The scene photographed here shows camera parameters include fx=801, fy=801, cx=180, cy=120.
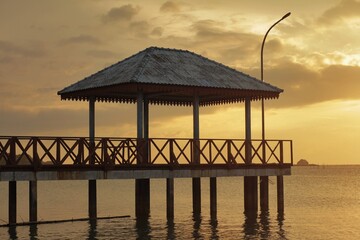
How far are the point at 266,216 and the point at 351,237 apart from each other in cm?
616

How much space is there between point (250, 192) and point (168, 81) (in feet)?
33.3

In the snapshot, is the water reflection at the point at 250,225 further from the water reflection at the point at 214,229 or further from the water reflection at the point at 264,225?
the water reflection at the point at 214,229

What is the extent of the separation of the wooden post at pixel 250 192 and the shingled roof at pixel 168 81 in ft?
14.8

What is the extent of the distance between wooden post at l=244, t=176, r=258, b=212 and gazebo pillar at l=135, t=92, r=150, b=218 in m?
6.03

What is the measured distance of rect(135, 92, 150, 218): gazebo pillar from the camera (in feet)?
120

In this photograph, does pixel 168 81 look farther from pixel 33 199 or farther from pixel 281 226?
pixel 281 226

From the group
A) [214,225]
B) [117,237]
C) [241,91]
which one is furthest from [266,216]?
[117,237]

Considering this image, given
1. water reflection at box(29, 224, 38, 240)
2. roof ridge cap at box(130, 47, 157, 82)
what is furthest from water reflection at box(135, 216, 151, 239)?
roof ridge cap at box(130, 47, 157, 82)

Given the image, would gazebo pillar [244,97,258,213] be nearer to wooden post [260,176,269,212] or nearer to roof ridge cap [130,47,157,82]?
wooden post [260,176,269,212]

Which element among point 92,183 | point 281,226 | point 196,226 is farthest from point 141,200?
point 281,226

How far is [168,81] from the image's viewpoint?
37.5 metres

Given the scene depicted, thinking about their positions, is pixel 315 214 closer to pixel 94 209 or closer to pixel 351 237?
pixel 351 237

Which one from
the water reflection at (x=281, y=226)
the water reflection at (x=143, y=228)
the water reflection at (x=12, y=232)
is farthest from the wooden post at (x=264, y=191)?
the water reflection at (x=12, y=232)

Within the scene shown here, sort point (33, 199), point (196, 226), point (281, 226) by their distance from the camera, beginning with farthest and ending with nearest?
point (281, 226), point (196, 226), point (33, 199)
